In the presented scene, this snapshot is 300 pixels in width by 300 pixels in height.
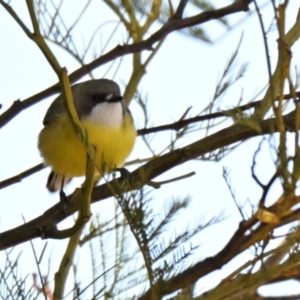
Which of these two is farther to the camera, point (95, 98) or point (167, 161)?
point (95, 98)

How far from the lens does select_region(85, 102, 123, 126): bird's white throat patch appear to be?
3.18 meters

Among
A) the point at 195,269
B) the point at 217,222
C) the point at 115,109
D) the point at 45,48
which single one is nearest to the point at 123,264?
the point at 217,222

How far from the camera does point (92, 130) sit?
10.3 ft

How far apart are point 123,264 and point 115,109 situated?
145 cm

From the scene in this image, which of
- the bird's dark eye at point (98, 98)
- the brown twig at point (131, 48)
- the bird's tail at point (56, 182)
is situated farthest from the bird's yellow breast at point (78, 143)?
the brown twig at point (131, 48)

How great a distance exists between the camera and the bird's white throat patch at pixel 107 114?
318 centimetres

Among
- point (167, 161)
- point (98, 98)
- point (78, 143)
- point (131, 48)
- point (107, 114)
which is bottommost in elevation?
point (167, 161)

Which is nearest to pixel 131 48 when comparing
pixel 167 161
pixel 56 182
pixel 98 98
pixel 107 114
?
pixel 167 161

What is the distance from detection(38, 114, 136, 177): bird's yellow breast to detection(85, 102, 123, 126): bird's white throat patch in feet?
0.07

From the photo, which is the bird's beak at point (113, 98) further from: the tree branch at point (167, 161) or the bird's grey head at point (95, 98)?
the tree branch at point (167, 161)

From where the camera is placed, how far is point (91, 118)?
3.19 m

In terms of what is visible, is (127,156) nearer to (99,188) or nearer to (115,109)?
(115,109)

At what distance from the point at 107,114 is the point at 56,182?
25.6 inches

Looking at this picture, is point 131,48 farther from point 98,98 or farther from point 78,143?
point 98,98
